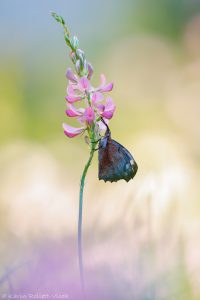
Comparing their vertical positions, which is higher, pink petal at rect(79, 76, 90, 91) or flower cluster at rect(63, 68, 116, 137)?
pink petal at rect(79, 76, 90, 91)

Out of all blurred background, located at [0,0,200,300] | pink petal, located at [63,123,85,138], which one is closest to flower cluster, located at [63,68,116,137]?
pink petal, located at [63,123,85,138]

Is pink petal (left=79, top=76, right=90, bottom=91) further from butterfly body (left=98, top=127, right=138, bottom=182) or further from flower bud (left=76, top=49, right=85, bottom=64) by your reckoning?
butterfly body (left=98, top=127, right=138, bottom=182)

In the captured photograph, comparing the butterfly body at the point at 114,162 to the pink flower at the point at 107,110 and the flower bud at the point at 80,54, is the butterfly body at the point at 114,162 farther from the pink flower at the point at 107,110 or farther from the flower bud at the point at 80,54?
the flower bud at the point at 80,54

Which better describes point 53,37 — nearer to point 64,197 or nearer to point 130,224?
point 64,197

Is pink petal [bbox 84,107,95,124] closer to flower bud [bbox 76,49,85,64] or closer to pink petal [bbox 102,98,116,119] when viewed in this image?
pink petal [bbox 102,98,116,119]

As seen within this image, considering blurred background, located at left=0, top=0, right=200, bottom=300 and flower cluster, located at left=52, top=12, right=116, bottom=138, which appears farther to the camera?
flower cluster, located at left=52, top=12, right=116, bottom=138

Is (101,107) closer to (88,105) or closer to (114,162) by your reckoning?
(88,105)
